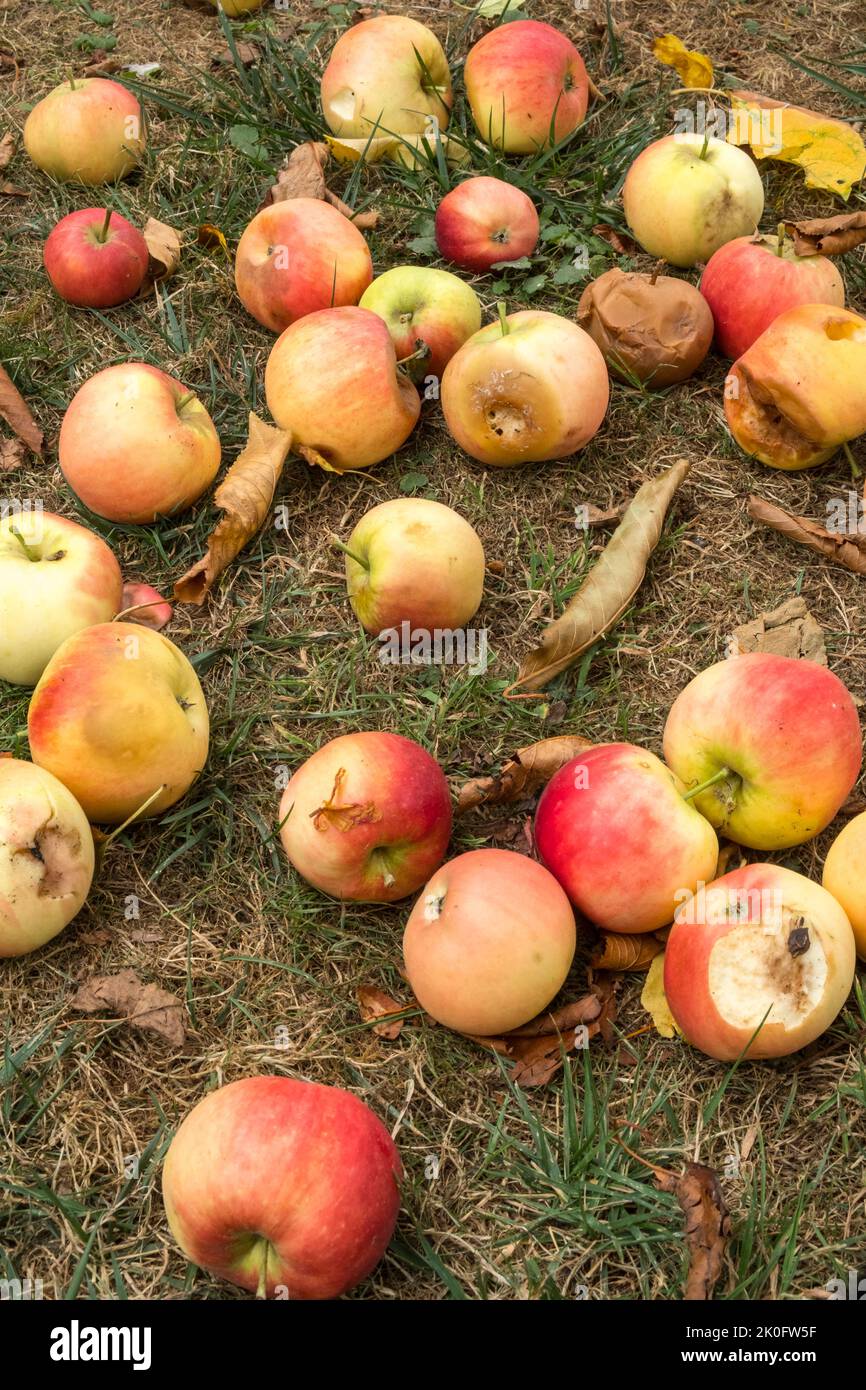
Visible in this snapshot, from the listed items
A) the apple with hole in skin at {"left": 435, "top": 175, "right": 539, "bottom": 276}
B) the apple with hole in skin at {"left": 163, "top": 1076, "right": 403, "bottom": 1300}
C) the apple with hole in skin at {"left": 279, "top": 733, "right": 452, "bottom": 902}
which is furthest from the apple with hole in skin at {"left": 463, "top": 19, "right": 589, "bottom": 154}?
the apple with hole in skin at {"left": 163, "top": 1076, "right": 403, "bottom": 1300}

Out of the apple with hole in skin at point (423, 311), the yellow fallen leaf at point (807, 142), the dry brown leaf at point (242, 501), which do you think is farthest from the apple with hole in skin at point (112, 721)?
the yellow fallen leaf at point (807, 142)

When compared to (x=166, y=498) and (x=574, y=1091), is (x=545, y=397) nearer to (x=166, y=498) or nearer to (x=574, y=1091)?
(x=166, y=498)

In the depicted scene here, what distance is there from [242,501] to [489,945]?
4.46 feet

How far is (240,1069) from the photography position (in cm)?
243

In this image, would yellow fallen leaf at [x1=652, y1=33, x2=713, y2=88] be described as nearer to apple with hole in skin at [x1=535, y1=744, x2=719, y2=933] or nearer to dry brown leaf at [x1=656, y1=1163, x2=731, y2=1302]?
apple with hole in skin at [x1=535, y1=744, x2=719, y2=933]

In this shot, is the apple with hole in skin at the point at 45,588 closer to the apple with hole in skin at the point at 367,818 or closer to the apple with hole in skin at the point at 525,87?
the apple with hole in skin at the point at 367,818

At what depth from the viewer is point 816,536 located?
3215 millimetres

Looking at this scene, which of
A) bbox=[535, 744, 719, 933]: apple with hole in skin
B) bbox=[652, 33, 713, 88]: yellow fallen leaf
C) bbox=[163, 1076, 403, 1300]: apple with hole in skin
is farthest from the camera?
bbox=[652, 33, 713, 88]: yellow fallen leaf

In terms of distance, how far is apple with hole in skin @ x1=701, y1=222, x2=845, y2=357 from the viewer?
11.2 ft

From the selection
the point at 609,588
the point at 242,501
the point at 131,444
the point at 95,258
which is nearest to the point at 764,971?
the point at 609,588

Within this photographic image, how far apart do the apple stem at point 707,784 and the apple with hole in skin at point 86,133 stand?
2.82 metres

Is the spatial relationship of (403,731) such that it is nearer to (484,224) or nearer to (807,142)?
(484,224)

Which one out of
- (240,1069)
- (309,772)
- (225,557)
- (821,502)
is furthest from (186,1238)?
(821,502)

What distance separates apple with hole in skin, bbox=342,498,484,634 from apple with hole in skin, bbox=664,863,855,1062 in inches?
38.0
